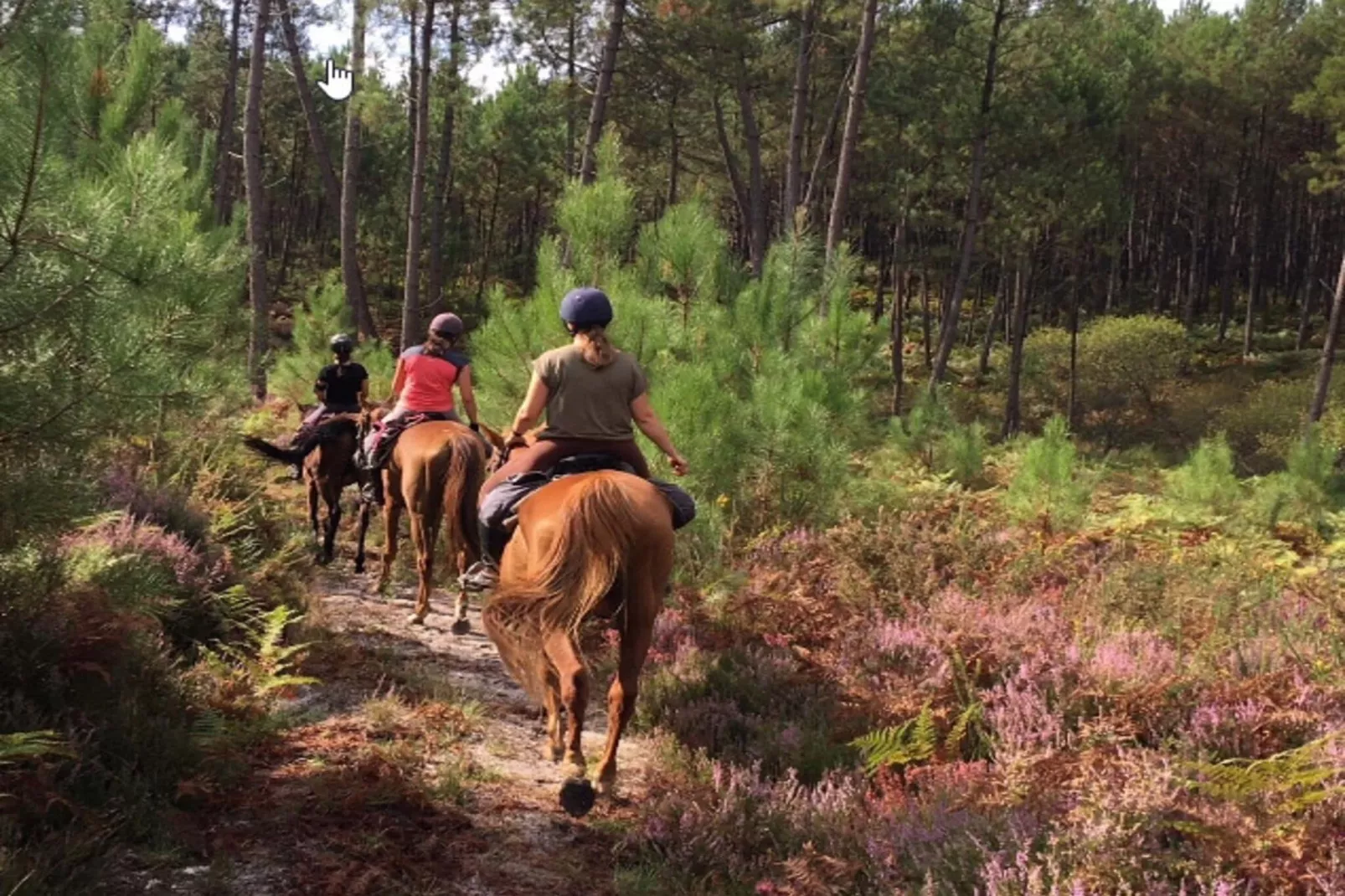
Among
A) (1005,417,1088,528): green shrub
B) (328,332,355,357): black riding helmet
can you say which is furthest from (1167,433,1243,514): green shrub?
(328,332,355,357): black riding helmet

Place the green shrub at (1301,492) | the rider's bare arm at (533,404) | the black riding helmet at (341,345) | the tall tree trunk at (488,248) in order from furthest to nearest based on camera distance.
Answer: the tall tree trunk at (488,248) < the green shrub at (1301,492) < the black riding helmet at (341,345) < the rider's bare arm at (533,404)

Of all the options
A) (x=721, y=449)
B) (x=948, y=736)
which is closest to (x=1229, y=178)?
(x=721, y=449)

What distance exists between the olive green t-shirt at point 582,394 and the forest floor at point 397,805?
176cm

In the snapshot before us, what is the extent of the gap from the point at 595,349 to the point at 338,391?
5541mm

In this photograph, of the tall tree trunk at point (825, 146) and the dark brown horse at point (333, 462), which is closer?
the dark brown horse at point (333, 462)

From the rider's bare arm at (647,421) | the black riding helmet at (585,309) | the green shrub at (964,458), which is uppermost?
the black riding helmet at (585,309)

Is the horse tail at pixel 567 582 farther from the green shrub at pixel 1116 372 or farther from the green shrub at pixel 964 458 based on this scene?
the green shrub at pixel 1116 372

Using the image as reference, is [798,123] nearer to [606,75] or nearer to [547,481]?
[606,75]

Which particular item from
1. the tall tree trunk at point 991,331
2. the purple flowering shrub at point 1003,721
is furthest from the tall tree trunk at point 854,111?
the tall tree trunk at point 991,331

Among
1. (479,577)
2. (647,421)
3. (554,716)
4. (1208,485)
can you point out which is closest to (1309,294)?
(1208,485)

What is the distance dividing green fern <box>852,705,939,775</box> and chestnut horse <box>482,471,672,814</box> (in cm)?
121

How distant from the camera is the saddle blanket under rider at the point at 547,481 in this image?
518cm

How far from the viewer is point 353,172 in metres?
17.0

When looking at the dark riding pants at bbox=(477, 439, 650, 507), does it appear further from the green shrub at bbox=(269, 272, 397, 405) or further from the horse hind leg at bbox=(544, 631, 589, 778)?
the green shrub at bbox=(269, 272, 397, 405)
